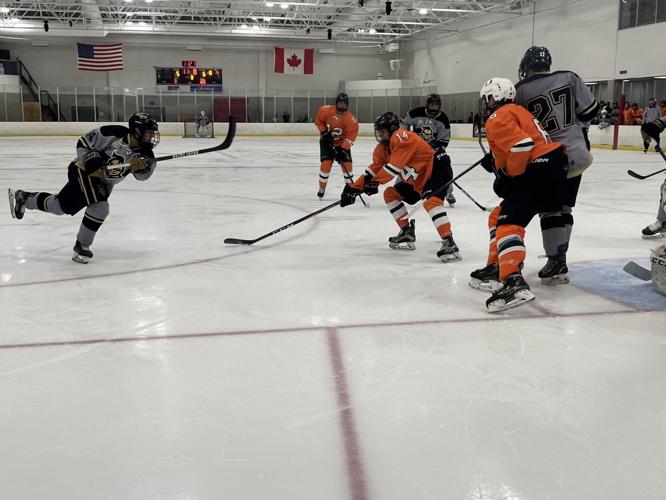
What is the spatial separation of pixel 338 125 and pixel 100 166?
3.82m

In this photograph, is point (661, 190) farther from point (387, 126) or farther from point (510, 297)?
point (510, 297)

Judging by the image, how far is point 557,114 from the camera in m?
3.07

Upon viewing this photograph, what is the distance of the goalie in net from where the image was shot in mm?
20531

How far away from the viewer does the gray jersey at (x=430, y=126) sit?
509cm

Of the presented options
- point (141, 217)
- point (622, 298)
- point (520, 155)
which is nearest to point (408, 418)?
point (520, 155)

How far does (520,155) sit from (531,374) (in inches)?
38.6

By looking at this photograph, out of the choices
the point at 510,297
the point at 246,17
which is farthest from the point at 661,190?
the point at 246,17

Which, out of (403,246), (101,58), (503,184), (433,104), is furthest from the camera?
(101,58)

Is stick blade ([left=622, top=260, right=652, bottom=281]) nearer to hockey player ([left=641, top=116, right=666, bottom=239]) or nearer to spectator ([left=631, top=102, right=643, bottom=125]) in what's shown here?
hockey player ([left=641, top=116, right=666, bottom=239])

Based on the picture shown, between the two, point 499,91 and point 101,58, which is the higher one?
A: point 101,58

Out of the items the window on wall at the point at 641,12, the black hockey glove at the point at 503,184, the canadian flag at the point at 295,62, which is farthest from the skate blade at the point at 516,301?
the canadian flag at the point at 295,62

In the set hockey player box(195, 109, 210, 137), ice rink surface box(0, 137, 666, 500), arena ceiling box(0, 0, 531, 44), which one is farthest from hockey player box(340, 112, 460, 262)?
hockey player box(195, 109, 210, 137)

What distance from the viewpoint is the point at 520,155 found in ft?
8.60

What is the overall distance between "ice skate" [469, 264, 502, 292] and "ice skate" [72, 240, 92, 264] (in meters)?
2.02
